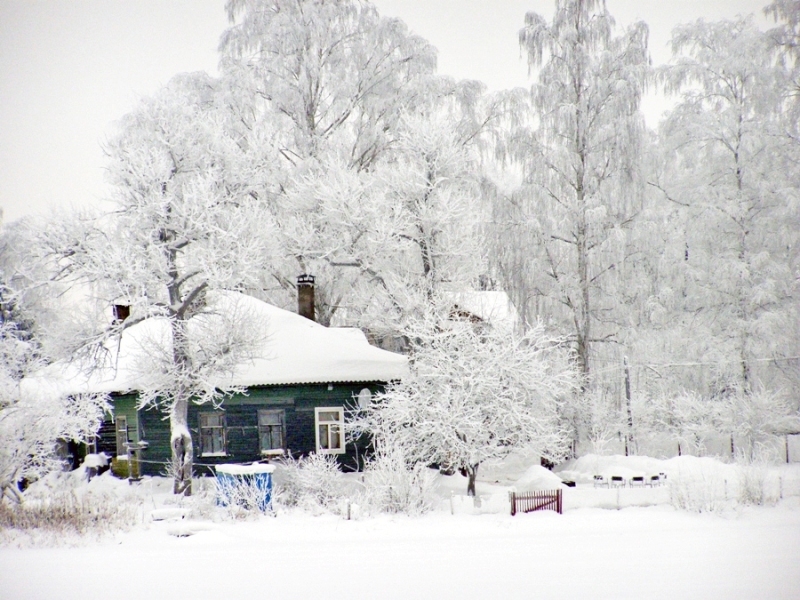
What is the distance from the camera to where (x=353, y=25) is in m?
23.9

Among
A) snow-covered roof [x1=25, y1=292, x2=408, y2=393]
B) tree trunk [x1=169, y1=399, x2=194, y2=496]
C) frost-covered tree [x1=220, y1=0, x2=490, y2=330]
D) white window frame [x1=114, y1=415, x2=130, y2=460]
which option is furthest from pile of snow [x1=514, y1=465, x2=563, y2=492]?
white window frame [x1=114, y1=415, x2=130, y2=460]

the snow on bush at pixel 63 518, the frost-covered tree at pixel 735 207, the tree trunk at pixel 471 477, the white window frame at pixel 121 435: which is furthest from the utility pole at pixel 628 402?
the white window frame at pixel 121 435

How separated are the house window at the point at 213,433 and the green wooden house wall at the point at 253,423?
142 mm

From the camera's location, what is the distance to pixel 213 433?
1914 cm

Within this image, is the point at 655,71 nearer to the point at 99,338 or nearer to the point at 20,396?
the point at 99,338

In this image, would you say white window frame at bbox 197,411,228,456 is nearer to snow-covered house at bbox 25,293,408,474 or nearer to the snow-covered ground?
snow-covered house at bbox 25,293,408,474

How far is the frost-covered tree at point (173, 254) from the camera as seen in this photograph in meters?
15.0

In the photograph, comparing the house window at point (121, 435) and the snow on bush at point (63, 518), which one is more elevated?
the house window at point (121, 435)

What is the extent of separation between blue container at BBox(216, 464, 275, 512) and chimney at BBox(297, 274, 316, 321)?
8.24m

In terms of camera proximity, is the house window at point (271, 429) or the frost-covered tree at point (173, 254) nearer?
the frost-covered tree at point (173, 254)

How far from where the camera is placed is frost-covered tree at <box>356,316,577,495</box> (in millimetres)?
14500

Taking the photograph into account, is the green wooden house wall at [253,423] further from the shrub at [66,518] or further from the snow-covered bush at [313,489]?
the shrub at [66,518]

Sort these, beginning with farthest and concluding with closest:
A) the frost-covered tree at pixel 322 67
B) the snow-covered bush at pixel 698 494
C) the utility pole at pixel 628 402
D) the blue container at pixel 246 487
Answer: the frost-covered tree at pixel 322 67 < the utility pole at pixel 628 402 < the blue container at pixel 246 487 < the snow-covered bush at pixel 698 494

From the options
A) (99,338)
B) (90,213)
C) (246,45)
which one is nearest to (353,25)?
(246,45)
